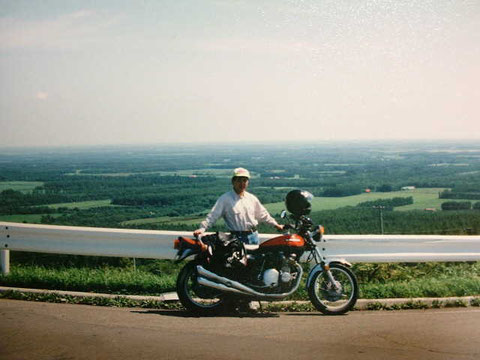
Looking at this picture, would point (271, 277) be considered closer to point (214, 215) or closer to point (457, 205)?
point (214, 215)

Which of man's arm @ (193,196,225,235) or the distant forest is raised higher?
man's arm @ (193,196,225,235)

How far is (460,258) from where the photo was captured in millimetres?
7488

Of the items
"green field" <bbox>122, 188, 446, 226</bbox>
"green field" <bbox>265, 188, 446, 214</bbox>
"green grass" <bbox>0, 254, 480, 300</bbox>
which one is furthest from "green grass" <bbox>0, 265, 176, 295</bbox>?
"green field" <bbox>265, 188, 446, 214</bbox>

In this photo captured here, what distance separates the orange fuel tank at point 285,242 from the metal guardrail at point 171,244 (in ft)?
2.08

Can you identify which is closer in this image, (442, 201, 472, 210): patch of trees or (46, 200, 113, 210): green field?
(442, 201, 472, 210): patch of trees

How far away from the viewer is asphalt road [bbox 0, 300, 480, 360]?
474cm

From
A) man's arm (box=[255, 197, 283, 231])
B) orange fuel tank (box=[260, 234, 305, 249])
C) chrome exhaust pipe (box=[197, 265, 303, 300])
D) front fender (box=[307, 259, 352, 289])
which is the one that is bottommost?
chrome exhaust pipe (box=[197, 265, 303, 300])

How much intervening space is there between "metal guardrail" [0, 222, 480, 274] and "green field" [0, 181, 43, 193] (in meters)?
23.8

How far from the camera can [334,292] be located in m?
6.46

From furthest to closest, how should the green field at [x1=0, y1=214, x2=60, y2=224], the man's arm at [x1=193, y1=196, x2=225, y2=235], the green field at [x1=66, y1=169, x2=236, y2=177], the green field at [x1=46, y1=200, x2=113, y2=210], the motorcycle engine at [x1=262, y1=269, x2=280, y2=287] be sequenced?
the green field at [x1=66, y1=169, x2=236, y2=177], the green field at [x1=46, y1=200, x2=113, y2=210], the green field at [x1=0, y1=214, x2=60, y2=224], the man's arm at [x1=193, y1=196, x2=225, y2=235], the motorcycle engine at [x1=262, y1=269, x2=280, y2=287]

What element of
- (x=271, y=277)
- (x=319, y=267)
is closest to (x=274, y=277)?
(x=271, y=277)

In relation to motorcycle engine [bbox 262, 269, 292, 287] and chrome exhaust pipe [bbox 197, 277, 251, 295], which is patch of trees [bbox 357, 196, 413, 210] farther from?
chrome exhaust pipe [bbox 197, 277, 251, 295]

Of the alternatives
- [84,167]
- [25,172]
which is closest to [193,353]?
[25,172]

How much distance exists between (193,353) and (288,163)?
32.1m
